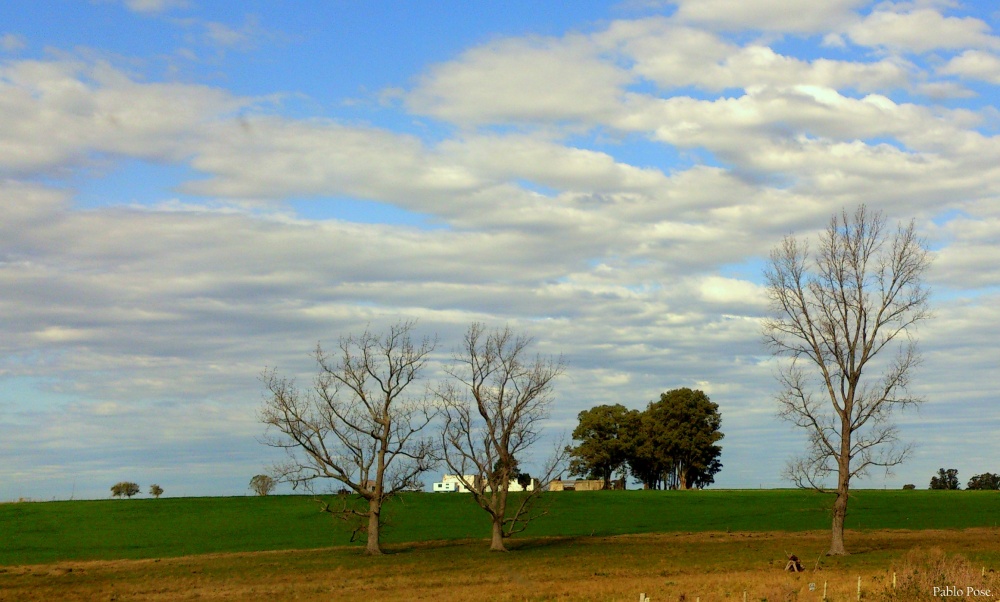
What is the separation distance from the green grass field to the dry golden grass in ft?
20.3

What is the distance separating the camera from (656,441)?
12081cm

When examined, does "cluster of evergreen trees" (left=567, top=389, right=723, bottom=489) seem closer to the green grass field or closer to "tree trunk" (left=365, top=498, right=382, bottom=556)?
the green grass field

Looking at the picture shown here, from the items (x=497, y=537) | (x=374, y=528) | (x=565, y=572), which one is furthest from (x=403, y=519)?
(x=565, y=572)

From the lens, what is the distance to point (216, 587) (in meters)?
40.4

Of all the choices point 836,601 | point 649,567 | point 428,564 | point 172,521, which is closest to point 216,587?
point 428,564

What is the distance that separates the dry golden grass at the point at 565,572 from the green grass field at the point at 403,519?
6.20 meters

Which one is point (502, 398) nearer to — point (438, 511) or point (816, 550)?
point (816, 550)

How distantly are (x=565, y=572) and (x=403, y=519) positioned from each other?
3813 centimetres

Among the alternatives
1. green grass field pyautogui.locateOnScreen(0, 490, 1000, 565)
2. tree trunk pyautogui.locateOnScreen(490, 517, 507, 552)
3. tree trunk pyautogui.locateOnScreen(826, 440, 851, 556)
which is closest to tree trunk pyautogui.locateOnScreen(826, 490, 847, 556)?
tree trunk pyautogui.locateOnScreen(826, 440, 851, 556)

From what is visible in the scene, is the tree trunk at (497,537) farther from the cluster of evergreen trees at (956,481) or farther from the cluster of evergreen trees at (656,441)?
the cluster of evergreen trees at (956,481)

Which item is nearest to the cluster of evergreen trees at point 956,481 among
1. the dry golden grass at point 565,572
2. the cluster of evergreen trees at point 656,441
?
the cluster of evergreen trees at point 656,441

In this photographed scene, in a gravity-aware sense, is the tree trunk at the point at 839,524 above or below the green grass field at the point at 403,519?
above

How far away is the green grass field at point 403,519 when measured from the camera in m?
64.3

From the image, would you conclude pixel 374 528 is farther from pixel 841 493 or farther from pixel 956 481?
pixel 956 481
